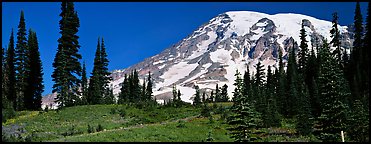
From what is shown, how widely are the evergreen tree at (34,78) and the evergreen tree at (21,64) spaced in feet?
2.24

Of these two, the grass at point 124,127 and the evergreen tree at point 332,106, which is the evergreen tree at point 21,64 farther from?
the evergreen tree at point 332,106

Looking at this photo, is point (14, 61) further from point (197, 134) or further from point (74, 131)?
point (197, 134)

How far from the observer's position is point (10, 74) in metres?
66.9

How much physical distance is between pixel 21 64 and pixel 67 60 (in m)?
15.0

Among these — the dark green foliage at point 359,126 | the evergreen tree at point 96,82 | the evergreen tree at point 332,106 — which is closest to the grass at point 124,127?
the evergreen tree at point 332,106

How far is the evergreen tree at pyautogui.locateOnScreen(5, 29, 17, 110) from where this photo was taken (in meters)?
64.8

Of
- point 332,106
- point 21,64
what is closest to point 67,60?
point 21,64

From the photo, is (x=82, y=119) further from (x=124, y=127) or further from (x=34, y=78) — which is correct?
(x=34, y=78)

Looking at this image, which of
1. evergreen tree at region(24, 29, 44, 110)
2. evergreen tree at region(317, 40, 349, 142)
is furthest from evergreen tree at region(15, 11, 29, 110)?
evergreen tree at region(317, 40, 349, 142)

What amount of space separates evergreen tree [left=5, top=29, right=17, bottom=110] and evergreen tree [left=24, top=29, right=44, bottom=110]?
222 centimetres

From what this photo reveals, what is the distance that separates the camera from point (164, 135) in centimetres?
3120

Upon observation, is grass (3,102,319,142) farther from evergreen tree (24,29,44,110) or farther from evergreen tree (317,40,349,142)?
evergreen tree (24,29,44,110)

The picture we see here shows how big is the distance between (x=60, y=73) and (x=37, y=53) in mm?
16820

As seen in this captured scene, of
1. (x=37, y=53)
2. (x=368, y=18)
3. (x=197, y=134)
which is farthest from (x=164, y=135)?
(x=368, y=18)
